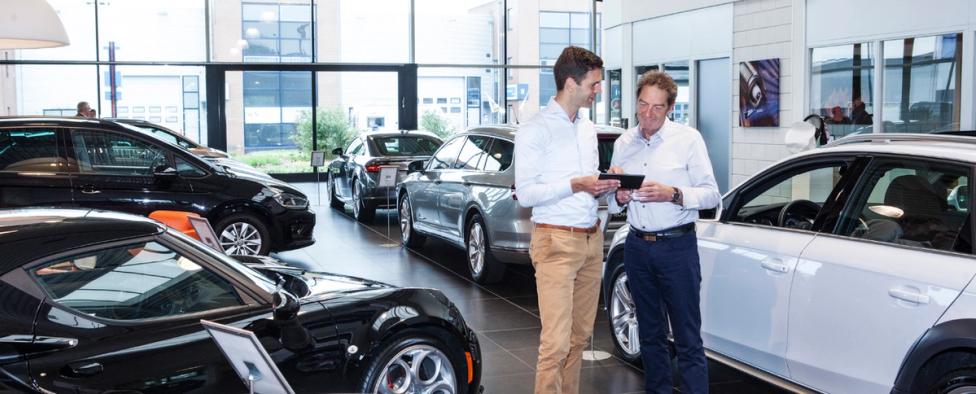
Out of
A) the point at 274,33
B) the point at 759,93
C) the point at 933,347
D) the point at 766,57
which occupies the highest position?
the point at 274,33

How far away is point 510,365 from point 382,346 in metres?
2.09

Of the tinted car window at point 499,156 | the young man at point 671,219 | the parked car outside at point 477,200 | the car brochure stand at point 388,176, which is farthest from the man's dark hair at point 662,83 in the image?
the car brochure stand at point 388,176

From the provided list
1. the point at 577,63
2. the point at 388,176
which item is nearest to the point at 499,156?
the point at 388,176

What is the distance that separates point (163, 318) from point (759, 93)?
971 cm

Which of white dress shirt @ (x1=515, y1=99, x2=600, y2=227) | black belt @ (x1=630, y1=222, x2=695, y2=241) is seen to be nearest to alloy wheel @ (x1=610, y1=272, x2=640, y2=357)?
black belt @ (x1=630, y1=222, x2=695, y2=241)

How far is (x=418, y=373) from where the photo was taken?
4.68 m

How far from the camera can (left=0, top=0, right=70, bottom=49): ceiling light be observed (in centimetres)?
642

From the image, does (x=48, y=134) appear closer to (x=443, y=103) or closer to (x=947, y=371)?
(x=947, y=371)

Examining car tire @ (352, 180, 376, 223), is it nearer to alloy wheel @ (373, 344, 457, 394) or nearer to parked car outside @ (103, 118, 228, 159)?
parked car outside @ (103, 118, 228, 159)

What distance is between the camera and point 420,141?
1492 centimetres

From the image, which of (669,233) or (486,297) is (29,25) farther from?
(669,233)

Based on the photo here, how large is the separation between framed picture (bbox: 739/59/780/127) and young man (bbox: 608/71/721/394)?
770 cm

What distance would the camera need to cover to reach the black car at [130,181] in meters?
8.95

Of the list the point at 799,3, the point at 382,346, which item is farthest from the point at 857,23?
the point at 382,346
